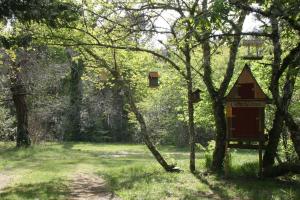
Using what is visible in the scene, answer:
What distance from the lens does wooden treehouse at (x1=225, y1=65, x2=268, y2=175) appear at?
1392 centimetres

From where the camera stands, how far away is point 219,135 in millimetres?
15398

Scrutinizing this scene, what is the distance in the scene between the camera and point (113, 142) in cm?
4322

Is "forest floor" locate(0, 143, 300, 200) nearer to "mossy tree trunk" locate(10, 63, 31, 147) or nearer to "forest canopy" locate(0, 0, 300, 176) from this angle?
"forest canopy" locate(0, 0, 300, 176)

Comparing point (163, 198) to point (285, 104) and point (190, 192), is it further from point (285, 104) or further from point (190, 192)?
point (285, 104)

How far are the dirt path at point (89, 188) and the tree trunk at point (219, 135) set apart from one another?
150 inches

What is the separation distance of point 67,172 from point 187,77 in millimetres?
5897

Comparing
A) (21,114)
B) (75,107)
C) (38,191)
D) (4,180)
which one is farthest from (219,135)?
(75,107)

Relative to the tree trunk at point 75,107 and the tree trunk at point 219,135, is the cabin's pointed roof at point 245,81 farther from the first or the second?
the tree trunk at point 75,107

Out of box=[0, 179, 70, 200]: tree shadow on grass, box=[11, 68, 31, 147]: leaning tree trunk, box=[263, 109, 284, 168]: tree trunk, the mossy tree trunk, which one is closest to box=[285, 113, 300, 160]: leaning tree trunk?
box=[263, 109, 284, 168]: tree trunk

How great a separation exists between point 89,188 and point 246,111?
5.23 meters

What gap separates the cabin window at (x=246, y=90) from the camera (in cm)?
1402

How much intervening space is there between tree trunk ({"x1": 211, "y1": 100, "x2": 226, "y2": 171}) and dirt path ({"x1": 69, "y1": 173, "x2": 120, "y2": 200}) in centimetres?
381

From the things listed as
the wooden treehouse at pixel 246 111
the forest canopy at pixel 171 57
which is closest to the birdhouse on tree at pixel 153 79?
the forest canopy at pixel 171 57

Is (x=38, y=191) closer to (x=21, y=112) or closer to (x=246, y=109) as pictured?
(x=246, y=109)
